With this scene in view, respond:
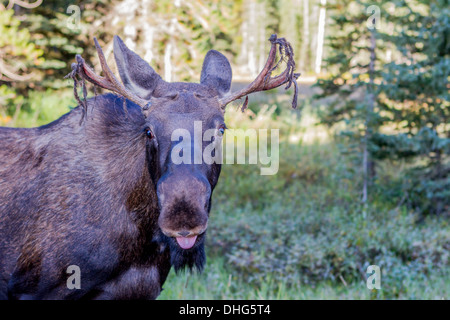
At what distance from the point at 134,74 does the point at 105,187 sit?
3.61 feet

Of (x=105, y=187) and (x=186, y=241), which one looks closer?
(x=186, y=241)

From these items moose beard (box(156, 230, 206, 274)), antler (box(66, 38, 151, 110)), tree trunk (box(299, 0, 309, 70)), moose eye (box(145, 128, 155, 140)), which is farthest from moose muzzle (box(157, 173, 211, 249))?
tree trunk (box(299, 0, 309, 70))

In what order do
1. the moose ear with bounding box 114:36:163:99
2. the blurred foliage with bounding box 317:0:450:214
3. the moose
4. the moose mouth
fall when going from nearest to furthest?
the moose mouth → the moose → the moose ear with bounding box 114:36:163:99 → the blurred foliage with bounding box 317:0:450:214

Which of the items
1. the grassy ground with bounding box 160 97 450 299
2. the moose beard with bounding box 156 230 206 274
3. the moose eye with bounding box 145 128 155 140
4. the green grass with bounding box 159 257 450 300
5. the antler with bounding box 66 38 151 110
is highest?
the antler with bounding box 66 38 151 110

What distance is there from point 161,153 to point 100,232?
3.31 feet

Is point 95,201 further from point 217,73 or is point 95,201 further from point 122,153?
point 217,73

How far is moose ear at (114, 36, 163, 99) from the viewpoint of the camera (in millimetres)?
4328

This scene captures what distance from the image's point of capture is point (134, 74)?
171 inches

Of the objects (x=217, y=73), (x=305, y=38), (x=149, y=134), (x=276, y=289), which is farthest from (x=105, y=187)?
(x=305, y=38)

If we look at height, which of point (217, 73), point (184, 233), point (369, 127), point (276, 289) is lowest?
point (276, 289)

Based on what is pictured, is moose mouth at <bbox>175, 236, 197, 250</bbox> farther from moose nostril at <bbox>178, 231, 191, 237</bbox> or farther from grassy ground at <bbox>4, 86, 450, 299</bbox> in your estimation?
grassy ground at <bbox>4, 86, 450, 299</bbox>

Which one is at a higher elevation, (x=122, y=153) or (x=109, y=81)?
(x=109, y=81)

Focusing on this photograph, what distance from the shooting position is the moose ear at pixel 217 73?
15.2 ft
